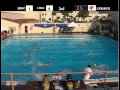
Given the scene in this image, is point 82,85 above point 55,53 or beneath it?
beneath

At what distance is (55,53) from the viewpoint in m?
5.77

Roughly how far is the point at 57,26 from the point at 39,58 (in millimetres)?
640

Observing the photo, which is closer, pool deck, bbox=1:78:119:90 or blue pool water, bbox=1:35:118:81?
pool deck, bbox=1:78:119:90

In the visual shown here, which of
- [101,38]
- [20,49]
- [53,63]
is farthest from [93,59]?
[20,49]

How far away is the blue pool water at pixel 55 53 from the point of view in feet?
17.2

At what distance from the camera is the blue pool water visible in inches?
207

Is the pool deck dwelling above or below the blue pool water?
below

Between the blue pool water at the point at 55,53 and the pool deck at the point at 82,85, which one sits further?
the blue pool water at the point at 55,53

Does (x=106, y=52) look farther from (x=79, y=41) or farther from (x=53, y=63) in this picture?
(x=53, y=63)

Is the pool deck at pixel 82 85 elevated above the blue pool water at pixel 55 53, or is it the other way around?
the blue pool water at pixel 55 53

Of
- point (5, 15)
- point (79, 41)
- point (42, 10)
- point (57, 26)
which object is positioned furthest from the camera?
point (79, 41)

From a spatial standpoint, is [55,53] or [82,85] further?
[55,53]

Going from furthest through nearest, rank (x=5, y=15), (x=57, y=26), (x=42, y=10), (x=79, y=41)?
(x=79, y=41)
(x=57, y=26)
(x=5, y=15)
(x=42, y=10)

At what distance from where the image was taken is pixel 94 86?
15.8 ft
